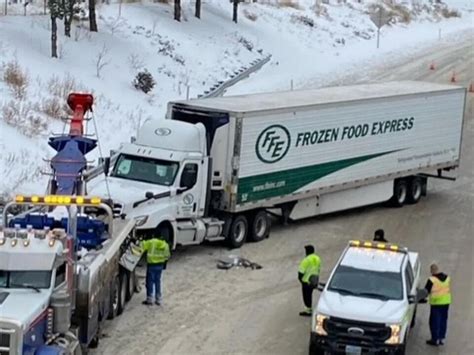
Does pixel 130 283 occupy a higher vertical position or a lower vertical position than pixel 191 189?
lower

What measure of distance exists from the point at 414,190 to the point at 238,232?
7.67 metres

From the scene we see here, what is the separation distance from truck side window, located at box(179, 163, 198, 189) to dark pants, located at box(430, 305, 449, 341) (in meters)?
7.07

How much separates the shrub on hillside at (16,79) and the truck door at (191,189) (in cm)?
1101

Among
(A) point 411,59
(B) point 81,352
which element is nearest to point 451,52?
(A) point 411,59

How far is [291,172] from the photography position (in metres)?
24.4

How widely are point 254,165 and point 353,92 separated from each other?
5621mm

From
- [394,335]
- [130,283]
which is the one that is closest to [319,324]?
[394,335]

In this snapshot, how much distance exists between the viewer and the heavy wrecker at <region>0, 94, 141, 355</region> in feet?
43.7

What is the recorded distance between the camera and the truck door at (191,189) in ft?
72.2

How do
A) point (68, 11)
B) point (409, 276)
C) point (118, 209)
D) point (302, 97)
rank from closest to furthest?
1. point (409, 276)
2. point (118, 209)
3. point (302, 97)
4. point (68, 11)

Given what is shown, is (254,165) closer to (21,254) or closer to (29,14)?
(21,254)

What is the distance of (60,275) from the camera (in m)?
14.2

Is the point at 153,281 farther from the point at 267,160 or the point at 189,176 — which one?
the point at 267,160

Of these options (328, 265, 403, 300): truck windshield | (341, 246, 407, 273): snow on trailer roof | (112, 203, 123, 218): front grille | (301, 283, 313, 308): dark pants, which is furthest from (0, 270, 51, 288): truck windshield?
(112, 203, 123, 218): front grille
